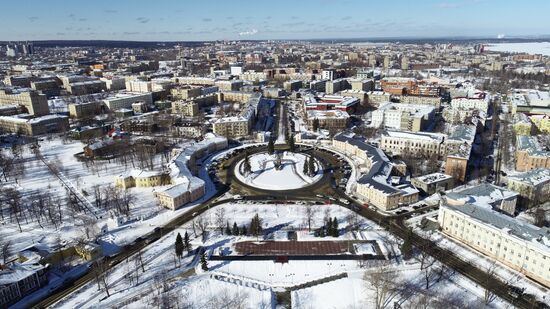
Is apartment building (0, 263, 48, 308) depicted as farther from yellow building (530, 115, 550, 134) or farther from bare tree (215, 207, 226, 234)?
yellow building (530, 115, 550, 134)

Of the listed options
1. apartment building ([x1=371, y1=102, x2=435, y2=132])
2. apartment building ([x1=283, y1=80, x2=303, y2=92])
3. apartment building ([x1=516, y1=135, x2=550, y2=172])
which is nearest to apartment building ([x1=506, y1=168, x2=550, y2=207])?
apartment building ([x1=516, y1=135, x2=550, y2=172])

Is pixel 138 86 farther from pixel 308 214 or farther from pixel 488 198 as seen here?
pixel 488 198

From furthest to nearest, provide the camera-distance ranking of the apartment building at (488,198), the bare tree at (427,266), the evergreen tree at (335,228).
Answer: the apartment building at (488,198), the evergreen tree at (335,228), the bare tree at (427,266)

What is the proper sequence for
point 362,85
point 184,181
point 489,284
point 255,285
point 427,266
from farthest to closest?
point 362,85, point 184,181, point 427,266, point 255,285, point 489,284

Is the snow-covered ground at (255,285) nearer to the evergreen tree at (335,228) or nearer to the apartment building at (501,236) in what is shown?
the evergreen tree at (335,228)

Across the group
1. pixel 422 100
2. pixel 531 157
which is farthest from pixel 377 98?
pixel 531 157

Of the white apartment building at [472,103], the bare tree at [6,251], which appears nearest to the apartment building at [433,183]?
the bare tree at [6,251]
